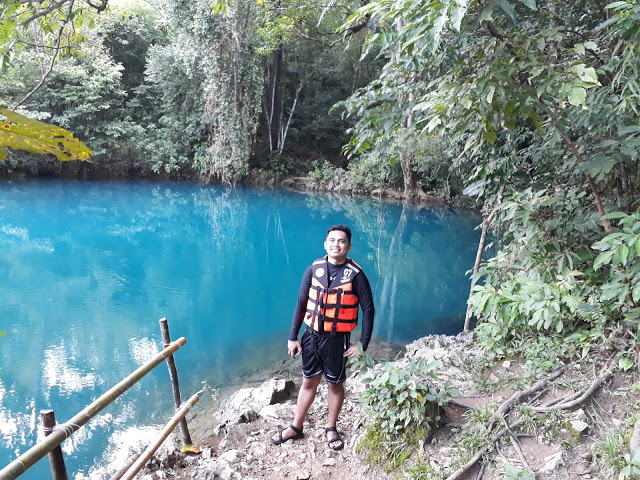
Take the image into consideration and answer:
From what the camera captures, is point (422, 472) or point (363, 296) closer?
point (422, 472)

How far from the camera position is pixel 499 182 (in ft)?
9.78

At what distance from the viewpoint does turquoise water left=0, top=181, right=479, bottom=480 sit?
13.1 ft

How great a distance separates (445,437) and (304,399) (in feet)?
2.67

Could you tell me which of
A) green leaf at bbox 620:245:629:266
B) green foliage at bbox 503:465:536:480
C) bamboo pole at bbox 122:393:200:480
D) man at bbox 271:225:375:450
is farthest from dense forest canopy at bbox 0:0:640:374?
bamboo pole at bbox 122:393:200:480

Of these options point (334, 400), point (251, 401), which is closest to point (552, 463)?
point (334, 400)

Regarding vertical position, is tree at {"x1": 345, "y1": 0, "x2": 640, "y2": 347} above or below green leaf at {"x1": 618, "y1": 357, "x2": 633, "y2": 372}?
above

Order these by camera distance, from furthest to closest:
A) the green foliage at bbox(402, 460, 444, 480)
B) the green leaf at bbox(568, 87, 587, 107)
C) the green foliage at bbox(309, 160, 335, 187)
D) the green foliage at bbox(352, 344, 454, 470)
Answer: the green foliage at bbox(309, 160, 335, 187)
the green foliage at bbox(352, 344, 454, 470)
the green foliage at bbox(402, 460, 444, 480)
the green leaf at bbox(568, 87, 587, 107)

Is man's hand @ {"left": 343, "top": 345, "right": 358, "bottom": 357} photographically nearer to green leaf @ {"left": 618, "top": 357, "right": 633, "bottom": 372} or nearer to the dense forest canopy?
the dense forest canopy

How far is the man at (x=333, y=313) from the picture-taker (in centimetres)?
231

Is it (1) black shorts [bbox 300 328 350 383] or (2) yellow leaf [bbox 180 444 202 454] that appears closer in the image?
(1) black shorts [bbox 300 328 350 383]

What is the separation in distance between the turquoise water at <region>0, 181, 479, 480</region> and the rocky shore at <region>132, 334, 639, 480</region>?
0.86 metres

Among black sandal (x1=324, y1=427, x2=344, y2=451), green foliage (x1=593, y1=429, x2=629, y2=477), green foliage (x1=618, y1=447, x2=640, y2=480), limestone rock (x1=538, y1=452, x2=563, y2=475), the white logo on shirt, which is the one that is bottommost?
black sandal (x1=324, y1=427, x2=344, y2=451)

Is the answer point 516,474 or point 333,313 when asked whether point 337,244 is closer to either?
point 333,313

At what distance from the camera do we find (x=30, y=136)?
0.56 meters
